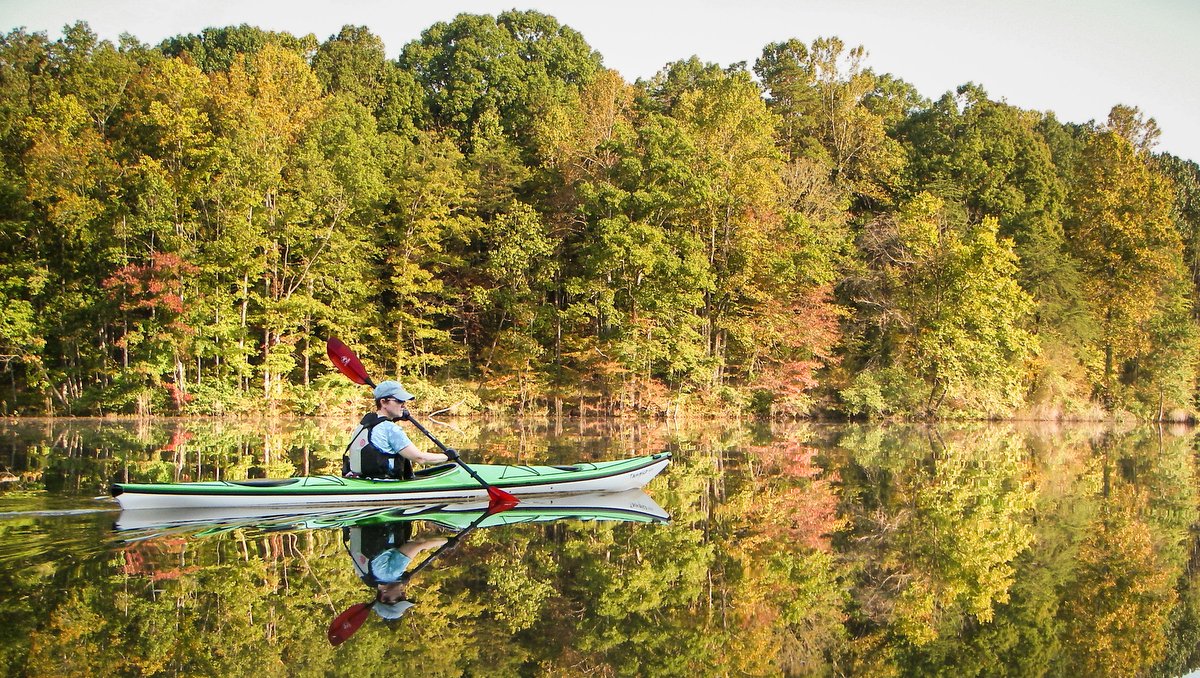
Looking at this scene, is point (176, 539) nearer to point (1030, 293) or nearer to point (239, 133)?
point (239, 133)

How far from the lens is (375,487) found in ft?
31.9

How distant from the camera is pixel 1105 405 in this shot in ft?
109

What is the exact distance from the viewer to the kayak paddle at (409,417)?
33.7 ft

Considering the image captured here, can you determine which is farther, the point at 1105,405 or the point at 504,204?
the point at 1105,405

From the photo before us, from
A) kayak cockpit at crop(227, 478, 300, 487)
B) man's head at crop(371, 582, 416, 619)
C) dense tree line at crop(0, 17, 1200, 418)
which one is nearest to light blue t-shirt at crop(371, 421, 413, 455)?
kayak cockpit at crop(227, 478, 300, 487)

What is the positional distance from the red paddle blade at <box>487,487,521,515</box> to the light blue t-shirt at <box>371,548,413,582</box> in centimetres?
254

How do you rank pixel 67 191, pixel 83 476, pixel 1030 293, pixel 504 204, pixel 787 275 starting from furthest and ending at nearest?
pixel 1030 293
pixel 504 204
pixel 787 275
pixel 67 191
pixel 83 476

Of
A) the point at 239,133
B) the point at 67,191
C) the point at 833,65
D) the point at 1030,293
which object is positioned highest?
the point at 833,65

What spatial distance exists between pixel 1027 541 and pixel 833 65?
93.3 feet

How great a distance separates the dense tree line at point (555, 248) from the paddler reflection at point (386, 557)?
17.1 m

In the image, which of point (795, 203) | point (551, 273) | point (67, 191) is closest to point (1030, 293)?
point (795, 203)

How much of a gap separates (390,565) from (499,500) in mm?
3273

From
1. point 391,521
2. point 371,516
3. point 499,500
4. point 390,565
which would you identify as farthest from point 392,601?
point 499,500

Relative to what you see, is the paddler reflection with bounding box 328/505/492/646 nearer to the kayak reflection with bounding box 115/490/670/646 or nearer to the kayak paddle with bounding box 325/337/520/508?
the kayak reflection with bounding box 115/490/670/646
